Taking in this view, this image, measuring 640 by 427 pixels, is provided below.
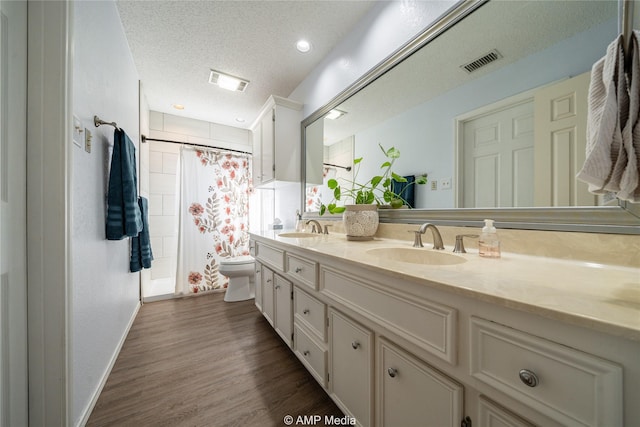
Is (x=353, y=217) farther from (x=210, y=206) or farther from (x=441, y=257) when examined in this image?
(x=210, y=206)

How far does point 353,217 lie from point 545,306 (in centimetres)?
98

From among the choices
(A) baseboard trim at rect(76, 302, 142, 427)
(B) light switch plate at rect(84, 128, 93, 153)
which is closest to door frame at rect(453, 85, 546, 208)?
(B) light switch plate at rect(84, 128, 93, 153)

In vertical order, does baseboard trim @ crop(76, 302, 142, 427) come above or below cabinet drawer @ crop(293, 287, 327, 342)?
below

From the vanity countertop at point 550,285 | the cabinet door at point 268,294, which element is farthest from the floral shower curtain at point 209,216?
the vanity countertop at point 550,285

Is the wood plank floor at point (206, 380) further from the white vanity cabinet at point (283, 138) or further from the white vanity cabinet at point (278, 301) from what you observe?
the white vanity cabinet at point (283, 138)

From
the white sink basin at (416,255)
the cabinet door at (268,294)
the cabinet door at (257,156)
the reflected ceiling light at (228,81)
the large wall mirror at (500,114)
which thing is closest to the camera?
the large wall mirror at (500,114)

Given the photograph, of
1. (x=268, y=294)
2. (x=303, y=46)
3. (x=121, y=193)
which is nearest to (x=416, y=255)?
(x=268, y=294)

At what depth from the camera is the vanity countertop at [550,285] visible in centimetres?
36

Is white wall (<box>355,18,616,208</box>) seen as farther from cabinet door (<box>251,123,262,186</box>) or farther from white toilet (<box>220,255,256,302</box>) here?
white toilet (<box>220,255,256,302</box>)

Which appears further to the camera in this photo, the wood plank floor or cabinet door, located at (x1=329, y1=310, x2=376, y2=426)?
the wood plank floor

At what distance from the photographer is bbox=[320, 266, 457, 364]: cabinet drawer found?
539 mm

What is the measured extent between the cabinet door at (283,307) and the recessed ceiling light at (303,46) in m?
1.78

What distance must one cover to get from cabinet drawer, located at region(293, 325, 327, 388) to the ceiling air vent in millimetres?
1429

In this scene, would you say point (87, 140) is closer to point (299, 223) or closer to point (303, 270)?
point (303, 270)
